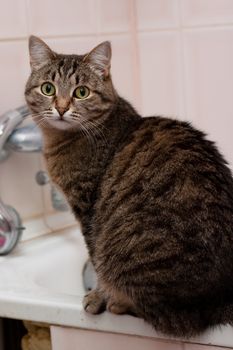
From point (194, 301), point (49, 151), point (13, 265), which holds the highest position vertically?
point (49, 151)

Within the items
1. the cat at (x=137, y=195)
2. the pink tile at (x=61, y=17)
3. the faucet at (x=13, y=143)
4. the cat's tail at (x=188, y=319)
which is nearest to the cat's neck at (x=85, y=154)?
the cat at (x=137, y=195)

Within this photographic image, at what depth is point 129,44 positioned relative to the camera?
152cm

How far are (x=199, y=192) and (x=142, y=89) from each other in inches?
29.1

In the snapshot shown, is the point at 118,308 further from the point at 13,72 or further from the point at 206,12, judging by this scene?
the point at 206,12

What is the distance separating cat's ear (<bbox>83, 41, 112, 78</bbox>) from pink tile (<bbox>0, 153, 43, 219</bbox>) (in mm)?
320

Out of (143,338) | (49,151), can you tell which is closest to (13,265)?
(49,151)

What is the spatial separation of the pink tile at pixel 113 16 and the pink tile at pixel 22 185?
39 centimetres

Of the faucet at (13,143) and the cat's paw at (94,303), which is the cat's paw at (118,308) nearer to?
the cat's paw at (94,303)

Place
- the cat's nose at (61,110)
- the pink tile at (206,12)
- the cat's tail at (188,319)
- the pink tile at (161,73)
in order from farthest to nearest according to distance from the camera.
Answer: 1. the pink tile at (161,73)
2. the pink tile at (206,12)
3. the cat's nose at (61,110)
4. the cat's tail at (188,319)

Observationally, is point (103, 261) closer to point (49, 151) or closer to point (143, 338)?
point (143, 338)

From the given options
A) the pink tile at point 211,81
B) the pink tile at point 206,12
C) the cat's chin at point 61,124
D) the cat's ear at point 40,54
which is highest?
the cat's ear at point 40,54

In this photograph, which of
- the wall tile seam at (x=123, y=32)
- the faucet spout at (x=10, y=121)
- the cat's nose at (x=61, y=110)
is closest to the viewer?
the cat's nose at (x=61, y=110)

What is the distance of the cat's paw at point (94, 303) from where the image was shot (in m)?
0.87

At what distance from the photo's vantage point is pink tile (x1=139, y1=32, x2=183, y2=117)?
1464 millimetres
